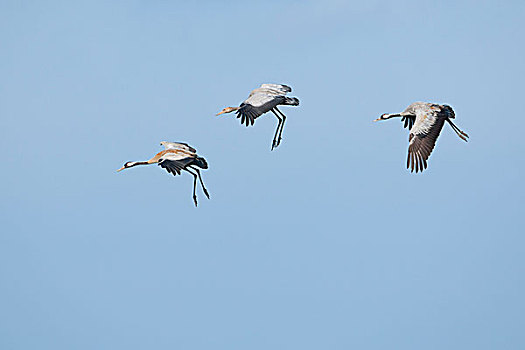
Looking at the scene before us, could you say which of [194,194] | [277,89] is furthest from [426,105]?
[194,194]

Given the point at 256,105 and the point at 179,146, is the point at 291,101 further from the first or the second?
the point at 179,146

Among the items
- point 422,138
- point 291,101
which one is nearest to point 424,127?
point 422,138

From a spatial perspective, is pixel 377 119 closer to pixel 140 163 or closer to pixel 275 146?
pixel 275 146

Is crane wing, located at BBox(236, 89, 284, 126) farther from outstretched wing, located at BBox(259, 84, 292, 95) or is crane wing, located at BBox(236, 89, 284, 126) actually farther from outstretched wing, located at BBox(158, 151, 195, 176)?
outstretched wing, located at BBox(158, 151, 195, 176)

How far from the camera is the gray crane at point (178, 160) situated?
117 feet

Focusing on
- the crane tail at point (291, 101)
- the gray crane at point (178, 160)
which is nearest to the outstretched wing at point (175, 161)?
the gray crane at point (178, 160)

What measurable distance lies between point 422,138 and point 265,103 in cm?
444

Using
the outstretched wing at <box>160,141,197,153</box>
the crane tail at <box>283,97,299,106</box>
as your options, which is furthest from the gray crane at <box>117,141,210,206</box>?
the crane tail at <box>283,97,299,106</box>

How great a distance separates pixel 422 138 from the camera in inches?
1458

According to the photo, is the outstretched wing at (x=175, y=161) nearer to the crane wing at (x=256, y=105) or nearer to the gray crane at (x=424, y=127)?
the crane wing at (x=256, y=105)

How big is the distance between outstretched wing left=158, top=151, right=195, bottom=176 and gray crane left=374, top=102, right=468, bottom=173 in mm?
6076

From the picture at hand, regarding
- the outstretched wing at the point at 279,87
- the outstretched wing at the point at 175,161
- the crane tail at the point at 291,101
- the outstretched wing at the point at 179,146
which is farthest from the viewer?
the outstretched wing at the point at 279,87

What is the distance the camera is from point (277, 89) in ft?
128

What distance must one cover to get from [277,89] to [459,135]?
5423mm
